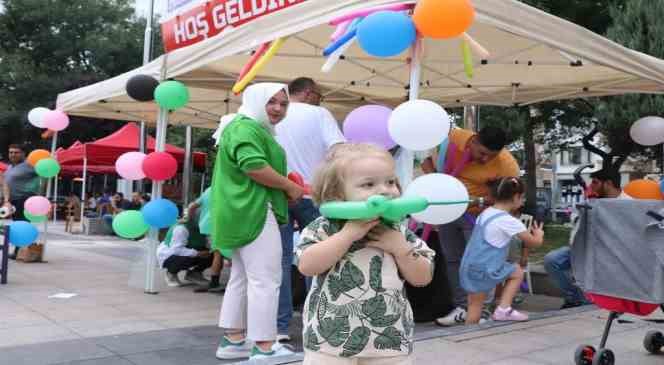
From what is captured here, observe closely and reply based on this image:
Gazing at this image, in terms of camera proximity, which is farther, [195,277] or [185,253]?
[195,277]

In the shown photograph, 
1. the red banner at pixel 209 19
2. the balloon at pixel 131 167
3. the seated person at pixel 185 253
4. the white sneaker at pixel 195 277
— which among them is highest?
the red banner at pixel 209 19

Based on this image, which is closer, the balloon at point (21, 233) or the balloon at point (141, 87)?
the balloon at point (141, 87)

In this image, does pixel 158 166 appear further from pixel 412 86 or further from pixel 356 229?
pixel 356 229

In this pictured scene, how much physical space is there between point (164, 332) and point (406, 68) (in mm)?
4110

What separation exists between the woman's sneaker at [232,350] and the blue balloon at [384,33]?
199cm

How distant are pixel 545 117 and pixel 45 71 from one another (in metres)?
25.3

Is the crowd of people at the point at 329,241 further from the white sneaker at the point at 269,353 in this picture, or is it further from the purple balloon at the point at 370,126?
A: the purple balloon at the point at 370,126

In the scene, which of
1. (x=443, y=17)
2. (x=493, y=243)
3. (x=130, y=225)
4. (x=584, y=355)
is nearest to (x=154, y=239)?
(x=130, y=225)

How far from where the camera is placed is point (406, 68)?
7.24 metres

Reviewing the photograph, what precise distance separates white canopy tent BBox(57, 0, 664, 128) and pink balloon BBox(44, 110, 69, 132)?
0.15m

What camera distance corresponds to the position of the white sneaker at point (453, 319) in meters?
5.29

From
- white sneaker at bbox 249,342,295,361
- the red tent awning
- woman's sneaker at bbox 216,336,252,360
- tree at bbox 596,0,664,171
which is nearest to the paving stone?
woman's sneaker at bbox 216,336,252,360

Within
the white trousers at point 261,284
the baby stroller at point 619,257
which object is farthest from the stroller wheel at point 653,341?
the white trousers at point 261,284

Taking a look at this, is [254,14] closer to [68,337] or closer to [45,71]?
[68,337]
